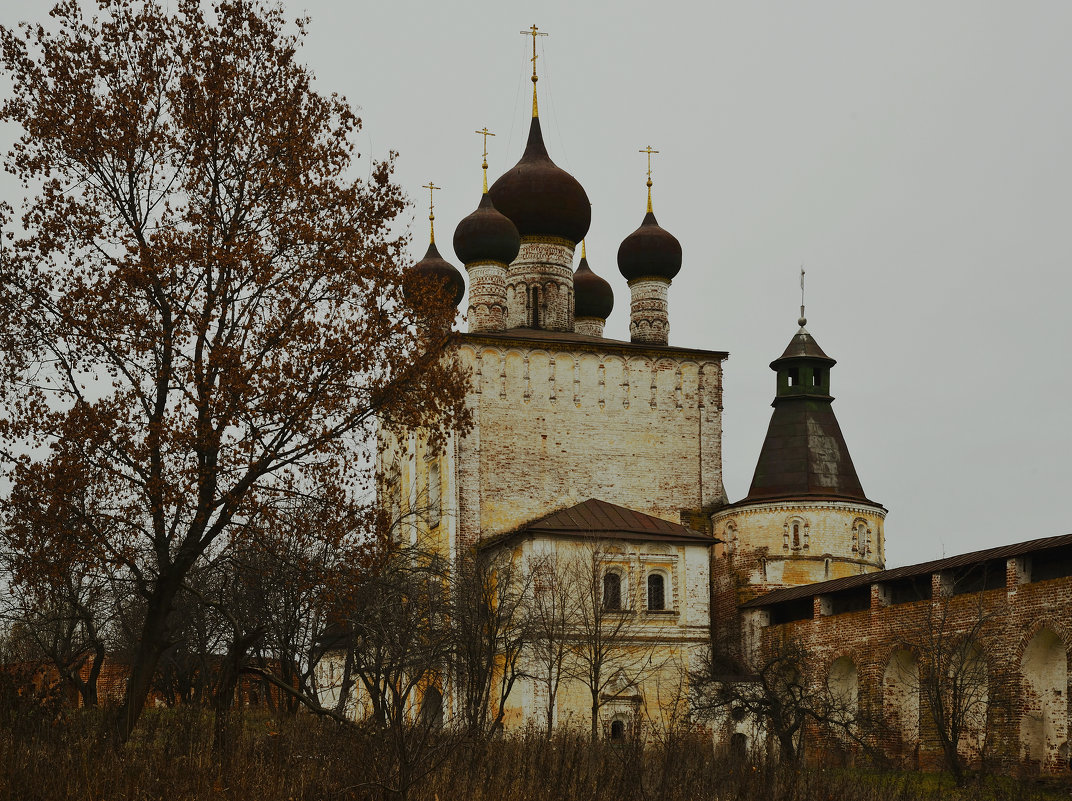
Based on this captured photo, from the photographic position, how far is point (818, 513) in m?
28.1

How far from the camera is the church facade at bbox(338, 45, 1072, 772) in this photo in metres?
24.0

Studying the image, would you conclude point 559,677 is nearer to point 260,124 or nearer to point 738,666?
point 738,666

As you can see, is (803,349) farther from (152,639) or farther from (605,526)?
(152,639)

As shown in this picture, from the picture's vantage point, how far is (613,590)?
26.2 metres

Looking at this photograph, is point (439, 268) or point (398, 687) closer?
point (398, 687)

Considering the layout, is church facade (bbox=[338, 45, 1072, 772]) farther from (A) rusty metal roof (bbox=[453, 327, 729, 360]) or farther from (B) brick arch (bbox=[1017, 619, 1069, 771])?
(B) brick arch (bbox=[1017, 619, 1069, 771])

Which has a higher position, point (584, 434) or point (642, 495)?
point (584, 434)

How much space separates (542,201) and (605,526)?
9.09 meters

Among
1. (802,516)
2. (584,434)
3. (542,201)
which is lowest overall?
(802,516)

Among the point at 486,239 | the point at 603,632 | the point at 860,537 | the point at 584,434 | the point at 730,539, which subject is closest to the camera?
the point at 603,632

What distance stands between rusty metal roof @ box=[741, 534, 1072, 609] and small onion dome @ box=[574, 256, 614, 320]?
11097 millimetres

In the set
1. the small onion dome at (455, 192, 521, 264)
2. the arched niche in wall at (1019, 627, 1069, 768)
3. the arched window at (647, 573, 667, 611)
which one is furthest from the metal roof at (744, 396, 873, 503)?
the arched niche in wall at (1019, 627, 1069, 768)

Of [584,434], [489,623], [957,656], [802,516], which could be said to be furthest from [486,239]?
[957,656]

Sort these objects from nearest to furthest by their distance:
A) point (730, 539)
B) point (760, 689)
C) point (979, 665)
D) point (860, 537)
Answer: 1. point (979, 665)
2. point (760, 689)
3. point (860, 537)
4. point (730, 539)
